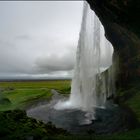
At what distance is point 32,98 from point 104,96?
15107 mm

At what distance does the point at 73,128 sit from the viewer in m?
33.7

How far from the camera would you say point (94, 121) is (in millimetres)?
37500

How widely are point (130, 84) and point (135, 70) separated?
9.79ft

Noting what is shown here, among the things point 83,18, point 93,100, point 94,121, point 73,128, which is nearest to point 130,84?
point 93,100

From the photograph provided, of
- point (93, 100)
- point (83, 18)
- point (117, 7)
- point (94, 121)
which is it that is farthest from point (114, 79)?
point (117, 7)

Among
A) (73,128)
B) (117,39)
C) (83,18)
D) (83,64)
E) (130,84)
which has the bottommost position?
(73,128)

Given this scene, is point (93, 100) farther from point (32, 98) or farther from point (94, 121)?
point (94, 121)

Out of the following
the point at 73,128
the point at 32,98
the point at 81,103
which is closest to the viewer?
the point at 73,128

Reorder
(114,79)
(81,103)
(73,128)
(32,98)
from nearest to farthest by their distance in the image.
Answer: (73,128) < (81,103) < (32,98) < (114,79)

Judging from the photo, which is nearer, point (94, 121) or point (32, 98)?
point (94, 121)

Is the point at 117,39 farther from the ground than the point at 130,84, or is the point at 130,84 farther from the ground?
the point at 117,39

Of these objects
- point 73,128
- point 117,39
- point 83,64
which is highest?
point 117,39

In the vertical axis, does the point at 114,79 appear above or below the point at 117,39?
below

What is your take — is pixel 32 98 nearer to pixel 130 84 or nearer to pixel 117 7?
pixel 130 84
